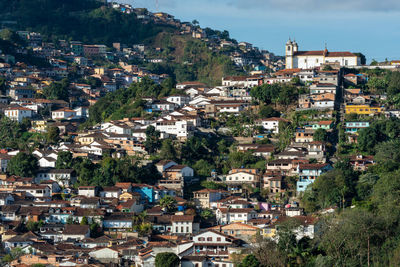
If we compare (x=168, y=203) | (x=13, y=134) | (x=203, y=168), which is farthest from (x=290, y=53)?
(x=168, y=203)

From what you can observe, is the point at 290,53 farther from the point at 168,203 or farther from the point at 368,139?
the point at 168,203

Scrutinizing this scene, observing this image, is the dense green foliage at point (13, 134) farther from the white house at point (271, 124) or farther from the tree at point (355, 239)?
the tree at point (355, 239)

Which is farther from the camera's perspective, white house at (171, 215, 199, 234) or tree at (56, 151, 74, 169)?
tree at (56, 151, 74, 169)

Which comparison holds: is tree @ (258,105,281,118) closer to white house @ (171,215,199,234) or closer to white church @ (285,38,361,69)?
white church @ (285,38,361,69)

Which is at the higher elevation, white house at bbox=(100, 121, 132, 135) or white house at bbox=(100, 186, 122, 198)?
white house at bbox=(100, 121, 132, 135)

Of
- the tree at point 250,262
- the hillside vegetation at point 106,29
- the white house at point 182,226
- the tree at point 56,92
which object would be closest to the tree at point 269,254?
the tree at point 250,262

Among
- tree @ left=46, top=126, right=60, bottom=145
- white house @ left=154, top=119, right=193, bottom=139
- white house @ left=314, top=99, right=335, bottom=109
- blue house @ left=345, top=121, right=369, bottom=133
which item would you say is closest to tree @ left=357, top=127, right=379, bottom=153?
blue house @ left=345, top=121, right=369, bottom=133
